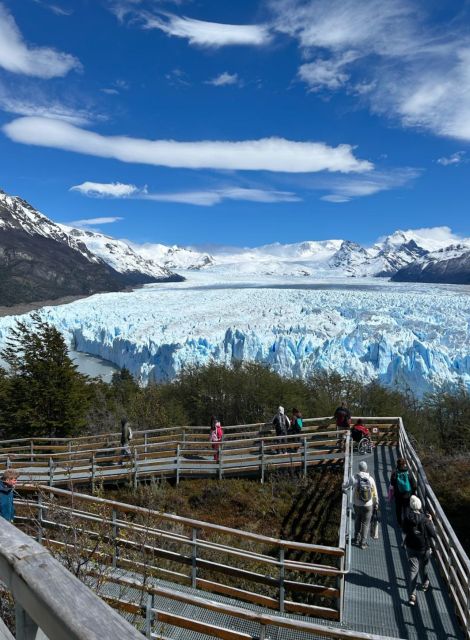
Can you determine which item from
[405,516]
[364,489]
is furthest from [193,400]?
[405,516]

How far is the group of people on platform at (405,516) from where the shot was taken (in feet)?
24.0

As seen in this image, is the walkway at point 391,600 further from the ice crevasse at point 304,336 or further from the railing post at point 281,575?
the ice crevasse at point 304,336

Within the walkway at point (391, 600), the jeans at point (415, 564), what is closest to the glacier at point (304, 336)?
the walkway at point (391, 600)

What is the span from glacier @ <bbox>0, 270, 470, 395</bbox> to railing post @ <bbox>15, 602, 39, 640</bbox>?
32236 mm

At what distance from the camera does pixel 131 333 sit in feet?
159

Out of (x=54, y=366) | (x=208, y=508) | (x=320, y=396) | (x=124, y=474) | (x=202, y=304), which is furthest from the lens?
(x=202, y=304)

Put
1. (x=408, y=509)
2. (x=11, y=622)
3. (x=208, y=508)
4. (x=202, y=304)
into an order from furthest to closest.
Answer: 1. (x=202, y=304)
2. (x=208, y=508)
3. (x=408, y=509)
4. (x=11, y=622)

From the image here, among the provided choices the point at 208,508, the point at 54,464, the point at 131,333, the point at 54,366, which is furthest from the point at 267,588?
the point at 131,333

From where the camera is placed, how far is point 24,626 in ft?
4.75

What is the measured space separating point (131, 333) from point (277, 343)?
603 inches

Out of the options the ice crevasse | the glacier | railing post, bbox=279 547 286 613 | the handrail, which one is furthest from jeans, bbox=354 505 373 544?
the ice crevasse

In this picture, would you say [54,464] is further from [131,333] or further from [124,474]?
[131,333]

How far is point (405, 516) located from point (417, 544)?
1.35 ft

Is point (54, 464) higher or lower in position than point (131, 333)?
lower
